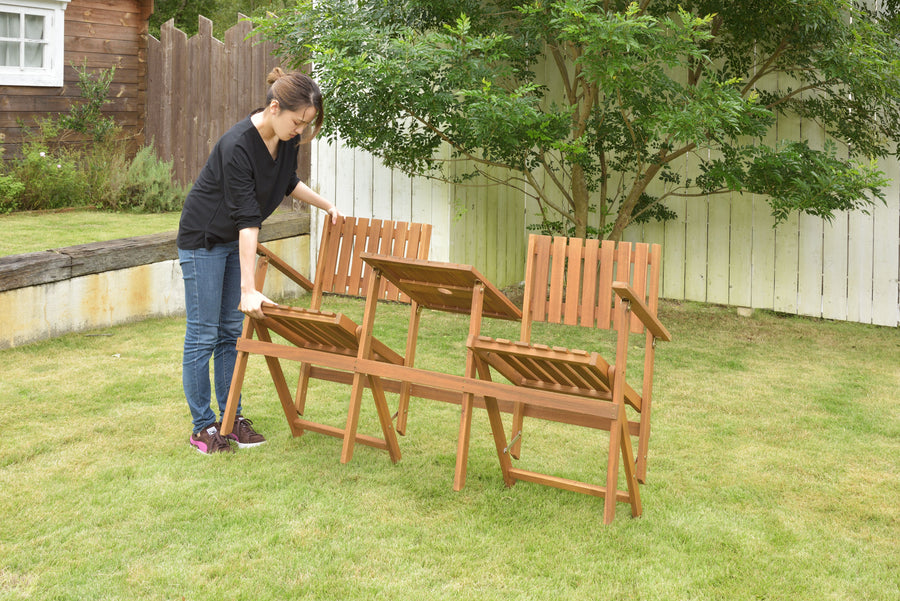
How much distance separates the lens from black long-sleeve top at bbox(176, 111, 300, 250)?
3918 mm

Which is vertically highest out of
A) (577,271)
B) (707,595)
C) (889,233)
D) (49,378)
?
(889,233)

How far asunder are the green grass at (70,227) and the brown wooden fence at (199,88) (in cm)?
104

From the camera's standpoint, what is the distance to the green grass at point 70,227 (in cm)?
746

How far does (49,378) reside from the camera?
528cm

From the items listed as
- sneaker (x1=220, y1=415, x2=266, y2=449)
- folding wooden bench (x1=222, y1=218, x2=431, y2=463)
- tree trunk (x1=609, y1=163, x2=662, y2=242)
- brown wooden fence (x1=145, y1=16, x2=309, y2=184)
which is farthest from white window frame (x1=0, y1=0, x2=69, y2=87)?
sneaker (x1=220, y1=415, x2=266, y2=449)

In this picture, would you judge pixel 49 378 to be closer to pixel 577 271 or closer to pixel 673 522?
pixel 577 271

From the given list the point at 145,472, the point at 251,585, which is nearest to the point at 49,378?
the point at 145,472

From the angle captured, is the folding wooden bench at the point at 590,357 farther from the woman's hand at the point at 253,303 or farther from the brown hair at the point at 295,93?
the brown hair at the point at 295,93

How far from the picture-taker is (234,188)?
3912 millimetres

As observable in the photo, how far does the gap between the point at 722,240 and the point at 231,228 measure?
230 inches

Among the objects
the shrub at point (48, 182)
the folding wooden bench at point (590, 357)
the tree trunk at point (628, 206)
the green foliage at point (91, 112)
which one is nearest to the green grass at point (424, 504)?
the folding wooden bench at point (590, 357)

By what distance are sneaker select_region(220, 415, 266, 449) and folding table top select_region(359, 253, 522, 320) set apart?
3.37 feet

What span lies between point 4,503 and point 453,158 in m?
5.38

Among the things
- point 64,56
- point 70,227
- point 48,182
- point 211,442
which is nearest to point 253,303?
point 211,442
